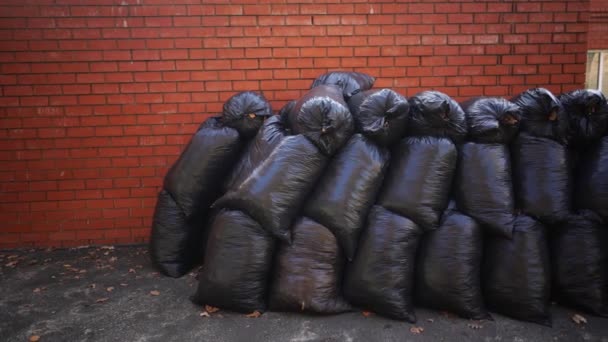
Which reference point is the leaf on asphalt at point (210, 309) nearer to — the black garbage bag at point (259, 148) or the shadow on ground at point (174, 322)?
the shadow on ground at point (174, 322)

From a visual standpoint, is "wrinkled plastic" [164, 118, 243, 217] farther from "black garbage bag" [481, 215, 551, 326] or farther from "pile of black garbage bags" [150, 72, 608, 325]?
"black garbage bag" [481, 215, 551, 326]

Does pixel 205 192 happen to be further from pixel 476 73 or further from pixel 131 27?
pixel 476 73

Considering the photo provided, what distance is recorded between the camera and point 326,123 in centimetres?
296

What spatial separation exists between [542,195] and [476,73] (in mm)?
1781

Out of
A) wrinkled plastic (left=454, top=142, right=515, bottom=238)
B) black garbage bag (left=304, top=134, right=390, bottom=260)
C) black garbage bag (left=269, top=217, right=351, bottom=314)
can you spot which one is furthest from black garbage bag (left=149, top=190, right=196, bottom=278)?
wrinkled plastic (left=454, top=142, right=515, bottom=238)

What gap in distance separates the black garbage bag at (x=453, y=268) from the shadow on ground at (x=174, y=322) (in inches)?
4.2

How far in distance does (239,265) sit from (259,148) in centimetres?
93

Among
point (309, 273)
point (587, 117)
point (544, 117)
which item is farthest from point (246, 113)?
point (587, 117)

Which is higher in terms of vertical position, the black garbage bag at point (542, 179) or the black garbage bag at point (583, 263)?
the black garbage bag at point (542, 179)

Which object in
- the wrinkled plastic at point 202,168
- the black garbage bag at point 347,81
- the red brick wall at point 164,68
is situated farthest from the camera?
the red brick wall at point 164,68

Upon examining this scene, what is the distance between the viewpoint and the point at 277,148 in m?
3.03

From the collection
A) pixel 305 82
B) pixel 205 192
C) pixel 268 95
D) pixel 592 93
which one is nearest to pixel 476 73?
pixel 592 93

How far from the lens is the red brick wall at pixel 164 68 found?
404 centimetres

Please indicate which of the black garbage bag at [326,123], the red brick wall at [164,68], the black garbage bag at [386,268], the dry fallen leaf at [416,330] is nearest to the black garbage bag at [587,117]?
the red brick wall at [164,68]
